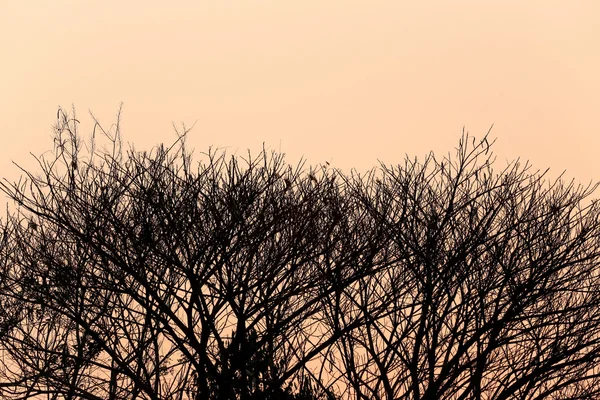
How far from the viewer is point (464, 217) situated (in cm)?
1435

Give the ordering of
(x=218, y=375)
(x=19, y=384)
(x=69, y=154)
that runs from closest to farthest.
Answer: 1. (x=218, y=375)
2. (x=19, y=384)
3. (x=69, y=154)

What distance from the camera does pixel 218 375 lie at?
11.9 metres

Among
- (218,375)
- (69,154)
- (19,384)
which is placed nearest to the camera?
(218,375)

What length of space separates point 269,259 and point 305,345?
1.61m

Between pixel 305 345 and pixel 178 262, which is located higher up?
pixel 178 262

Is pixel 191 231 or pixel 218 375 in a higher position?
pixel 191 231

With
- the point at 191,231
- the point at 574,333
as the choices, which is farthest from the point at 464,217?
the point at 191,231

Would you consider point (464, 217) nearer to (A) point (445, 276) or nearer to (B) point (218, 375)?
(A) point (445, 276)

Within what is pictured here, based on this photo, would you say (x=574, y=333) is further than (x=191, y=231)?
Yes

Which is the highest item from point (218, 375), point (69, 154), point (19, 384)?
point (69, 154)

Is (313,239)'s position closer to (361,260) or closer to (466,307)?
(361,260)

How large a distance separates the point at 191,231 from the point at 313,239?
6.06 feet

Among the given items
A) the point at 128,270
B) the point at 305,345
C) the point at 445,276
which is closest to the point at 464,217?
the point at 445,276

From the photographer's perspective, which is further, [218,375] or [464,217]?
[464,217]
